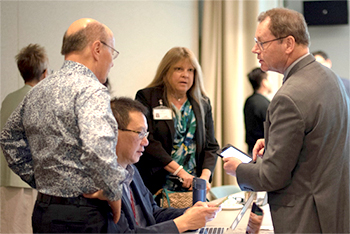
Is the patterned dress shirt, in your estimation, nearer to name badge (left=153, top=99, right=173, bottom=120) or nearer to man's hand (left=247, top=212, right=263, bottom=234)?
man's hand (left=247, top=212, right=263, bottom=234)

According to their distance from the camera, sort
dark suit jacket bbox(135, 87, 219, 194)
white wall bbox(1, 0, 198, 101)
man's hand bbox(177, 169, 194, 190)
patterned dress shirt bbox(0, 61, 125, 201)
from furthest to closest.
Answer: white wall bbox(1, 0, 198, 101) → dark suit jacket bbox(135, 87, 219, 194) → man's hand bbox(177, 169, 194, 190) → patterned dress shirt bbox(0, 61, 125, 201)

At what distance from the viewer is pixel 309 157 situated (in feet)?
5.14

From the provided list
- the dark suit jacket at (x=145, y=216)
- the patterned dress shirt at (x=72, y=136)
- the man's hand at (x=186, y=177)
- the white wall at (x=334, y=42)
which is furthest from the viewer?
the white wall at (x=334, y=42)

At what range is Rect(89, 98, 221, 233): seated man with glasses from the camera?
1.78 metres

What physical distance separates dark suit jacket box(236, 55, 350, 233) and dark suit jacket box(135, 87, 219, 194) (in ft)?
4.26

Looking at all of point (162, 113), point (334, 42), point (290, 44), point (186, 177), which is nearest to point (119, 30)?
point (162, 113)

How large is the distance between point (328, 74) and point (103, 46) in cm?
101

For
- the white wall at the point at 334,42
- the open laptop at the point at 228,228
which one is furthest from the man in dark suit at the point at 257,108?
the open laptop at the point at 228,228

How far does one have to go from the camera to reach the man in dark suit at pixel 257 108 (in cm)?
421

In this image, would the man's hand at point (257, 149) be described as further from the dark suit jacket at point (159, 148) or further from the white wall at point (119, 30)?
the white wall at point (119, 30)

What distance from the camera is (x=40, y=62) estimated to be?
9.61 feet

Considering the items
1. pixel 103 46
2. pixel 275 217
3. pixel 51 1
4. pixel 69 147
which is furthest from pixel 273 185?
pixel 51 1

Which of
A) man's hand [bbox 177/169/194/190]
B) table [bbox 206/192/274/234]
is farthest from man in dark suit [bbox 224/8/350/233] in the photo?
man's hand [bbox 177/169/194/190]

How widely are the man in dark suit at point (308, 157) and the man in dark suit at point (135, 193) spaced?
36 centimetres
